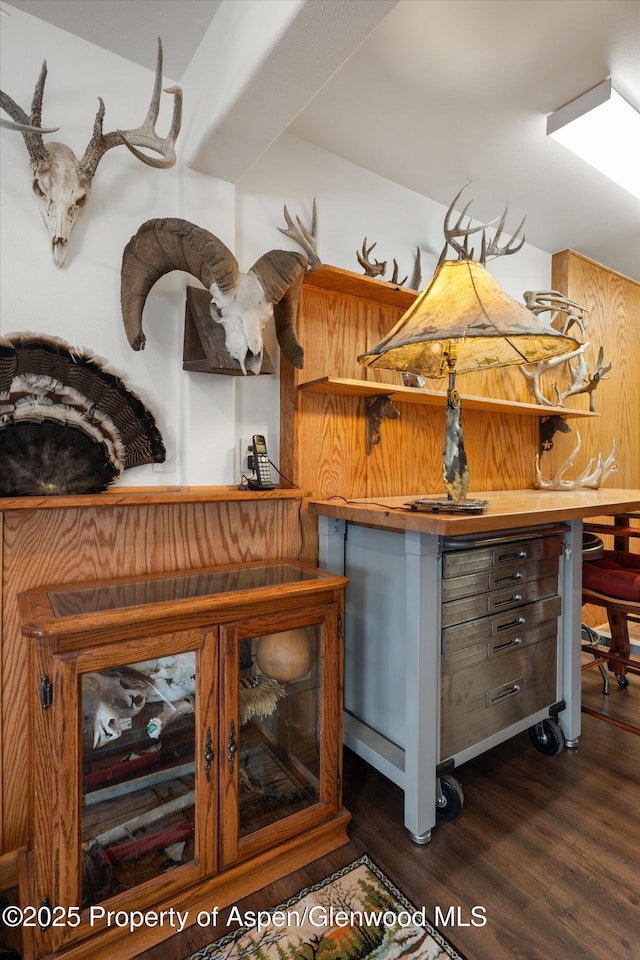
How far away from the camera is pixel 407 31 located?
1621 mm

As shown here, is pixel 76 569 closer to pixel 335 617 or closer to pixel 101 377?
pixel 101 377

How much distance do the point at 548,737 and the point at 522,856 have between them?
0.67 metres

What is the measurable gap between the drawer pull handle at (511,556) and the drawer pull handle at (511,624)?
24 cm

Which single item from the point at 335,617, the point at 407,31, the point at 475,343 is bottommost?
the point at 335,617

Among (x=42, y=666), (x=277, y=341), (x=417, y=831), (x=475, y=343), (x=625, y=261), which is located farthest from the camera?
(x=625, y=261)

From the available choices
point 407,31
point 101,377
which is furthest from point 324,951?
point 407,31

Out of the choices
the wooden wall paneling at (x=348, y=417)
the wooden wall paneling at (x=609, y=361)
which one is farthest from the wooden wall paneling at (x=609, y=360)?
the wooden wall paneling at (x=348, y=417)

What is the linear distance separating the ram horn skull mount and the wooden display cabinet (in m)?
0.84

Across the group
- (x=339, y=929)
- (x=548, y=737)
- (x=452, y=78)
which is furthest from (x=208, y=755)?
(x=452, y=78)

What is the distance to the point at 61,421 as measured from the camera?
4.99 ft

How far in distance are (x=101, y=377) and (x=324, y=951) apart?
69.2 inches

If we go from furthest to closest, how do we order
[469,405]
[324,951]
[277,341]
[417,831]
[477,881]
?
[469,405], [277,341], [417,831], [477,881], [324,951]

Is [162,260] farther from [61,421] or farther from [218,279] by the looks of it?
[61,421]

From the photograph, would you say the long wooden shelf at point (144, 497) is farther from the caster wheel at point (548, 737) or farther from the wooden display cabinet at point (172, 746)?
the caster wheel at point (548, 737)
